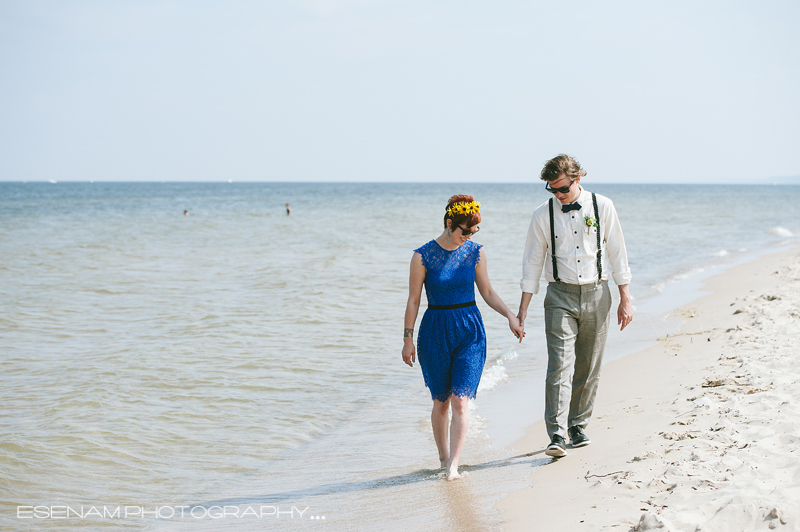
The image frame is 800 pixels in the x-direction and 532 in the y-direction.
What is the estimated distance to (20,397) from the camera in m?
6.22

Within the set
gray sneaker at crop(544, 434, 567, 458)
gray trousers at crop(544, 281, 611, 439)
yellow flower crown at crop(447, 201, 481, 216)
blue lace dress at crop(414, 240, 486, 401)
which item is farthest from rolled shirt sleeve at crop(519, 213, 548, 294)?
gray sneaker at crop(544, 434, 567, 458)

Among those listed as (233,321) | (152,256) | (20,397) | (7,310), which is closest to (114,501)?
(20,397)

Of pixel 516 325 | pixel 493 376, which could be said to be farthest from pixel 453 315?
pixel 493 376

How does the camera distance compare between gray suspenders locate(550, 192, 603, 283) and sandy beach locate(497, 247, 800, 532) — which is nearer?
sandy beach locate(497, 247, 800, 532)

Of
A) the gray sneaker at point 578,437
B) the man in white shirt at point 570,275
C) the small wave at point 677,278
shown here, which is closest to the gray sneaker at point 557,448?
the man in white shirt at point 570,275

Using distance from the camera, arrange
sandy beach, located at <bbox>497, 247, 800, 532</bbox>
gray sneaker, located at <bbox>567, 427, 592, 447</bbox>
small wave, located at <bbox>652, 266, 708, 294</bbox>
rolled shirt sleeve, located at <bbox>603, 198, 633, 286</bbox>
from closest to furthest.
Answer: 1. sandy beach, located at <bbox>497, 247, 800, 532</bbox>
2. rolled shirt sleeve, located at <bbox>603, 198, 633, 286</bbox>
3. gray sneaker, located at <bbox>567, 427, 592, 447</bbox>
4. small wave, located at <bbox>652, 266, 708, 294</bbox>

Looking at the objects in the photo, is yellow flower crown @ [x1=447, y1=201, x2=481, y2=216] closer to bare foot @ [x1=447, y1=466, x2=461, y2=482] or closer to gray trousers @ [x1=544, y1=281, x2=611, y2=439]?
gray trousers @ [x1=544, y1=281, x2=611, y2=439]

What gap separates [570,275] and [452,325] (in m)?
0.83

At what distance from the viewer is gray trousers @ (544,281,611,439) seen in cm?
407

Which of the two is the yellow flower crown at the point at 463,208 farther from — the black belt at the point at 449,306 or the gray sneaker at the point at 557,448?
the gray sneaker at the point at 557,448

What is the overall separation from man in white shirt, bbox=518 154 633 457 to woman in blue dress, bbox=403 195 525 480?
0.30m

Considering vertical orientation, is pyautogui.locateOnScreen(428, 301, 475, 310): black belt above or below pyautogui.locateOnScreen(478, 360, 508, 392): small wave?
above

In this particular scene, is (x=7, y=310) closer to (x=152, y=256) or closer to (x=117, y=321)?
(x=117, y=321)

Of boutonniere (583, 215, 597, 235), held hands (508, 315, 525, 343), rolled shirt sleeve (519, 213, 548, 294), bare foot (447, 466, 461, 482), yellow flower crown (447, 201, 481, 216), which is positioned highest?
yellow flower crown (447, 201, 481, 216)
